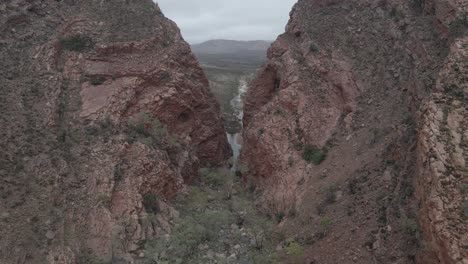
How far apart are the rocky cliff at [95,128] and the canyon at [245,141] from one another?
10 cm

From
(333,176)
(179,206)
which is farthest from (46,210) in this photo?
(333,176)

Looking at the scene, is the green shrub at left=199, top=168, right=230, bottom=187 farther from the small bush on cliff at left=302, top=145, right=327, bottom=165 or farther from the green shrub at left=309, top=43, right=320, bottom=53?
the green shrub at left=309, top=43, right=320, bottom=53

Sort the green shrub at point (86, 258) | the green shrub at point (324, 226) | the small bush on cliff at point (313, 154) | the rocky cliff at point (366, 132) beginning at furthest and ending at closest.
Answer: the small bush on cliff at point (313, 154) → the green shrub at point (86, 258) → the green shrub at point (324, 226) → the rocky cliff at point (366, 132)

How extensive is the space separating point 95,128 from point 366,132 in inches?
600

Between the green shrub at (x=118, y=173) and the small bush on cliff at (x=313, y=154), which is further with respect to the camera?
the small bush on cliff at (x=313, y=154)

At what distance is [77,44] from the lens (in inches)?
1212

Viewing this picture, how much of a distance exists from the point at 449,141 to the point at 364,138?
9.77m

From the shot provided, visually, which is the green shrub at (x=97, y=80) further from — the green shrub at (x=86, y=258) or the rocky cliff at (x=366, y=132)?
the green shrub at (x=86, y=258)

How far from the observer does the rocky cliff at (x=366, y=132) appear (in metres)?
15.0

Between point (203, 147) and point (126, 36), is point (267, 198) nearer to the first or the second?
point (203, 147)

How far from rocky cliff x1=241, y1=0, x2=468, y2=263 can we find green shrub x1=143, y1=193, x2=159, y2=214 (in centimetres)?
614

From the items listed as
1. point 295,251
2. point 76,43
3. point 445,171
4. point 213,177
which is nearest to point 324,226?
point 295,251

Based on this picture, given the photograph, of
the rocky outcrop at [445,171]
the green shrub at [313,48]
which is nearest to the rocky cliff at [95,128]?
the green shrub at [313,48]

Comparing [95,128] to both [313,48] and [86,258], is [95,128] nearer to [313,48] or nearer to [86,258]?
[86,258]
